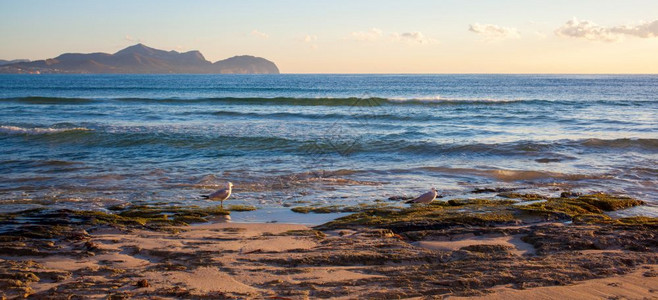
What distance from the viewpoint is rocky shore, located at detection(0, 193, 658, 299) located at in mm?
4980

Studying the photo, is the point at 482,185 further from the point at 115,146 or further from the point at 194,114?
the point at 194,114

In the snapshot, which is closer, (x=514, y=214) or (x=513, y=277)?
(x=513, y=277)

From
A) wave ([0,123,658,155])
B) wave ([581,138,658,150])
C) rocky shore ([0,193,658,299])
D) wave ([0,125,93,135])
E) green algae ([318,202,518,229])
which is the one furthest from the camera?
wave ([0,125,93,135])

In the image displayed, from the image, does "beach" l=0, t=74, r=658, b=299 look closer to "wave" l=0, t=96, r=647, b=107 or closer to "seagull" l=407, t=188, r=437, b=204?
"seagull" l=407, t=188, r=437, b=204

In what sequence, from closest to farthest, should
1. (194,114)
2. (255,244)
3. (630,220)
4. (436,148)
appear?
(255,244)
(630,220)
(436,148)
(194,114)

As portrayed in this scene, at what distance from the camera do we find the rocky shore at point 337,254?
16.3 feet

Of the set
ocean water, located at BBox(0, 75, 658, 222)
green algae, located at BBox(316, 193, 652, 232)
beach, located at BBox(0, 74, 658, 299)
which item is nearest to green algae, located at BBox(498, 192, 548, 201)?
beach, located at BBox(0, 74, 658, 299)

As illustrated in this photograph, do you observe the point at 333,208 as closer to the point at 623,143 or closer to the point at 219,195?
the point at 219,195

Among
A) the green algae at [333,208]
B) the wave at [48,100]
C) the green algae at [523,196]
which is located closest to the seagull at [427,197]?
the green algae at [333,208]

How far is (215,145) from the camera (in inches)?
709

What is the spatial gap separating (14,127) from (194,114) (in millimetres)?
9887

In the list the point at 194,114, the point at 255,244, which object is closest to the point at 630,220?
the point at 255,244

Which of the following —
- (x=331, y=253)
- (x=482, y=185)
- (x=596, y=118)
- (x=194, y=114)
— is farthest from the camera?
(x=194, y=114)

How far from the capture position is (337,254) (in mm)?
5965
